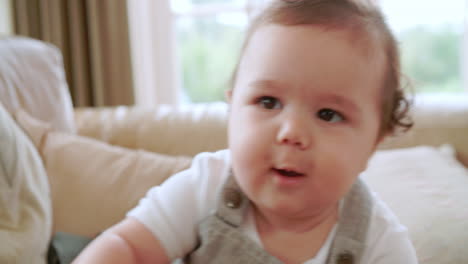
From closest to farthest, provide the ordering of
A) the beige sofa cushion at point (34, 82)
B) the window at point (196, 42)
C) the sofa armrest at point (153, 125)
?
the beige sofa cushion at point (34, 82), the sofa armrest at point (153, 125), the window at point (196, 42)

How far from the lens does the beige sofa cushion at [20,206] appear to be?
56cm

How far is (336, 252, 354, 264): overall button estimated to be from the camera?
55 centimetres

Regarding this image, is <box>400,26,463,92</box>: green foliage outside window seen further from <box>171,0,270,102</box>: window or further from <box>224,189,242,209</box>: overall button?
<box>224,189,242,209</box>: overall button

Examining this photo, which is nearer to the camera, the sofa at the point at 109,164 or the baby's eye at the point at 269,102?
the baby's eye at the point at 269,102

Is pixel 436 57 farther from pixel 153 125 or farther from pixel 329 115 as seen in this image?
pixel 329 115

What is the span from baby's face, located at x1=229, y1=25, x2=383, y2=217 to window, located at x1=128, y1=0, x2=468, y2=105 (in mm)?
884

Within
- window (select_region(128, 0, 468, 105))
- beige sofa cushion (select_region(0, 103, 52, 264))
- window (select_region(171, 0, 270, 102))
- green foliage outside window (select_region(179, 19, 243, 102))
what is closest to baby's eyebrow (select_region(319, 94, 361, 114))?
beige sofa cushion (select_region(0, 103, 52, 264))

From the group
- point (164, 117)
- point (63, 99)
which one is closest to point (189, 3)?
point (164, 117)

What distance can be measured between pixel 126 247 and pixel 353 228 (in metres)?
0.28

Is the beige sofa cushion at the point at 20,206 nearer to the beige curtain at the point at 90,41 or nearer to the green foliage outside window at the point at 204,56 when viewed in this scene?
the green foliage outside window at the point at 204,56

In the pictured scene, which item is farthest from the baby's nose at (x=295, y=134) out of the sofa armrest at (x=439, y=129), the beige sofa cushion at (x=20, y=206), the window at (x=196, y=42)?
the window at (x=196, y=42)

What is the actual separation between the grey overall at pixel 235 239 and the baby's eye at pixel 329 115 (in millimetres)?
145

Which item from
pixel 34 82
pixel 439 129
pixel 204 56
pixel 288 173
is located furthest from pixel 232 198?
pixel 204 56

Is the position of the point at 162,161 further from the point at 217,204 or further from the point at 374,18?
the point at 374,18
